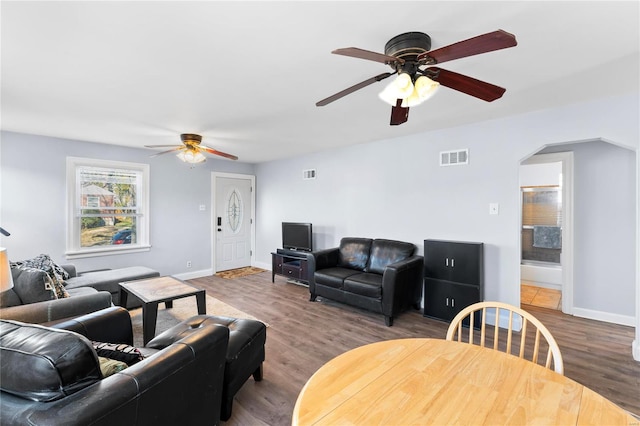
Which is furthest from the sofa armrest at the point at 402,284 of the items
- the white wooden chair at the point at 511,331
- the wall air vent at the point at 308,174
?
the wall air vent at the point at 308,174

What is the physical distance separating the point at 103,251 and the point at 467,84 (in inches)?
216

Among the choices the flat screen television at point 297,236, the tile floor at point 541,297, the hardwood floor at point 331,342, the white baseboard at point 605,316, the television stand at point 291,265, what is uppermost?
the flat screen television at point 297,236

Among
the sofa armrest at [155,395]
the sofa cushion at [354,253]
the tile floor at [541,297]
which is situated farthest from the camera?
the sofa cushion at [354,253]

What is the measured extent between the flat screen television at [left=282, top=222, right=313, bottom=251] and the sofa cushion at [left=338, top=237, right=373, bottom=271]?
81cm

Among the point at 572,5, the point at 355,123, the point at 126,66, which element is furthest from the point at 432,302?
the point at 126,66

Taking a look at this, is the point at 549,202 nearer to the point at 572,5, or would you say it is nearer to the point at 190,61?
the point at 572,5

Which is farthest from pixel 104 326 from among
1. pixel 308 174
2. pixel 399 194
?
pixel 308 174

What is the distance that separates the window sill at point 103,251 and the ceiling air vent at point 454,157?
5068 millimetres

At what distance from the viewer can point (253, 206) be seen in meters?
6.82

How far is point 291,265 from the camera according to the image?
17.2 ft

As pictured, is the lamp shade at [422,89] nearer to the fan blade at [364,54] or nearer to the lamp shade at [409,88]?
the lamp shade at [409,88]

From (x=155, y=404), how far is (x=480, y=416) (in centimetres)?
129

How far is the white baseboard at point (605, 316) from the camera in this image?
11.1 ft

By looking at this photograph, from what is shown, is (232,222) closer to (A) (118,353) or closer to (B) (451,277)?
(B) (451,277)
